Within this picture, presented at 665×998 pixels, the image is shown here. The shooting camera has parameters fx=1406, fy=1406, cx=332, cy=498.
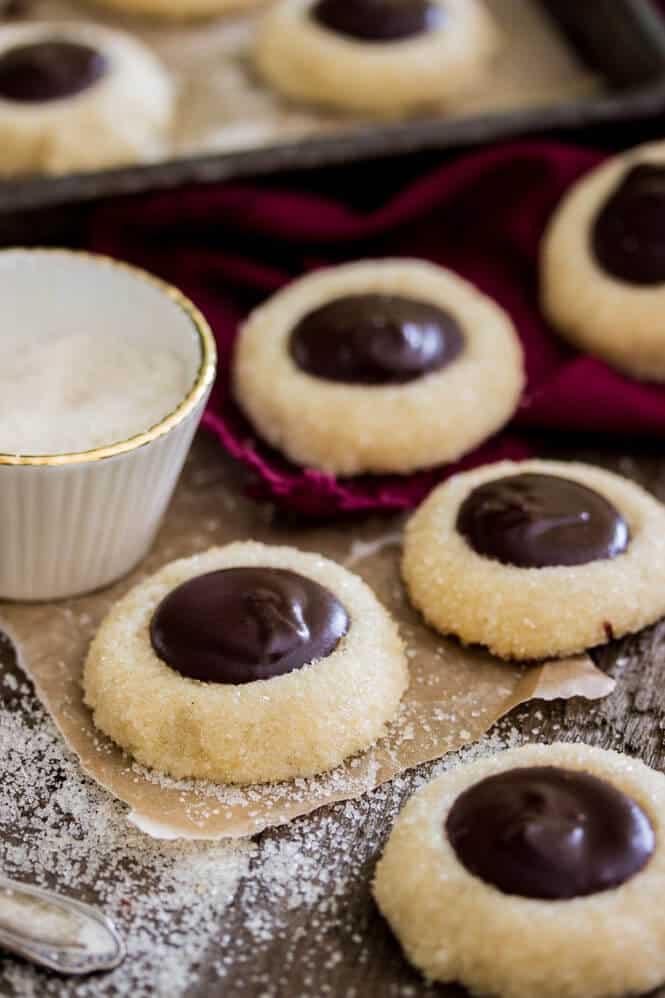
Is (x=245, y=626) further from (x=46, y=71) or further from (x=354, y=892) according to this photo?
(x=46, y=71)

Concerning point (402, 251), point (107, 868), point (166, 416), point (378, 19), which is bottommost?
point (107, 868)

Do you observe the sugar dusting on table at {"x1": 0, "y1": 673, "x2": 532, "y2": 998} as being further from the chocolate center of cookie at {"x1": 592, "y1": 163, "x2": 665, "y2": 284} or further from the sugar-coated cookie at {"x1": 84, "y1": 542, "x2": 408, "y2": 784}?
the chocolate center of cookie at {"x1": 592, "y1": 163, "x2": 665, "y2": 284}

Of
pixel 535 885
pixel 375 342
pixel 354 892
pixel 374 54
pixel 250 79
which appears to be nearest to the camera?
pixel 535 885

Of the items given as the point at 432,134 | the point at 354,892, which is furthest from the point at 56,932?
the point at 432,134

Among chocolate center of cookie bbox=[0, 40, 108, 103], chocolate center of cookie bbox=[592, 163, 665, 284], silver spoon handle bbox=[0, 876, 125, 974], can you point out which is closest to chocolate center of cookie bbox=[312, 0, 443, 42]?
chocolate center of cookie bbox=[0, 40, 108, 103]

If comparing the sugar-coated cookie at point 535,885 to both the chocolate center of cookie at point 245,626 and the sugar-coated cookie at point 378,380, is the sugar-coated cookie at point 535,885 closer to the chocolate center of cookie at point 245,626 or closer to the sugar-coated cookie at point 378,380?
the chocolate center of cookie at point 245,626

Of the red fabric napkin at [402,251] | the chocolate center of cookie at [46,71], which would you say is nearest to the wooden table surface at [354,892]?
the red fabric napkin at [402,251]
